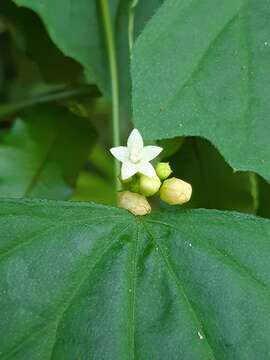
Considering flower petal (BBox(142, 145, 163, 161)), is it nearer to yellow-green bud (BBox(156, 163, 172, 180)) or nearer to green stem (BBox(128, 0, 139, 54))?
yellow-green bud (BBox(156, 163, 172, 180))

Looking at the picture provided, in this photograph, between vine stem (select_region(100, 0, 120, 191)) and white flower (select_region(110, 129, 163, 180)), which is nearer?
white flower (select_region(110, 129, 163, 180))

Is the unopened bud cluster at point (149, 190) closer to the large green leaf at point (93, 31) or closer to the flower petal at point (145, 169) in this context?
the flower petal at point (145, 169)

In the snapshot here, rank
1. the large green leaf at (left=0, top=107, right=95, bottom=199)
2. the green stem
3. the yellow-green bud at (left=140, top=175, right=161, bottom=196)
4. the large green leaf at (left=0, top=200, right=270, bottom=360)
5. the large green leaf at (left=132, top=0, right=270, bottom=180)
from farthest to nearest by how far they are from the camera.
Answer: the large green leaf at (left=0, top=107, right=95, bottom=199)
the green stem
the yellow-green bud at (left=140, top=175, right=161, bottom=196)
the large green leaf at (left=132, top=0, right=270, bottom=180)
the large green leaf at (left=0, top=200, right=270, bottom=360)

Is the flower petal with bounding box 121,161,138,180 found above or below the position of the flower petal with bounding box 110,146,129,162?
below

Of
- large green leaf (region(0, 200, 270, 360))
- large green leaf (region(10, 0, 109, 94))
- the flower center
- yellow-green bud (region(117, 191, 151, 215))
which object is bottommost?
large green leaf (region(0, 200, 270, 360))

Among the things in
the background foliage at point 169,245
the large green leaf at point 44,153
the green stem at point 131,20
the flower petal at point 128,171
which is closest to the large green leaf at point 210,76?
the background foliage at point 169,245

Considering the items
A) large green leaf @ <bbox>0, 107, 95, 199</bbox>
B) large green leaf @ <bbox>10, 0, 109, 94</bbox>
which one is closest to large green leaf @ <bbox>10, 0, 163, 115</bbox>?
large green leaf @ <bbox>10, 0, 109, 94</bbox>

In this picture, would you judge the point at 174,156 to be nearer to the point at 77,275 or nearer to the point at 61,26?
the point at 61,26

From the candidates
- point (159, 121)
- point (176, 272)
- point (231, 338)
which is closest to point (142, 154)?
point (159, 121)
